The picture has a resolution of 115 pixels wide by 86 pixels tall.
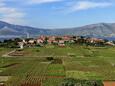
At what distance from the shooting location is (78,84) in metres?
Result: 23.0

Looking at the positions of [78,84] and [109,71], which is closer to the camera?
[78,84]

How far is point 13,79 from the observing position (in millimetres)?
30141

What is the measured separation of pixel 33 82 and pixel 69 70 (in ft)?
30.2

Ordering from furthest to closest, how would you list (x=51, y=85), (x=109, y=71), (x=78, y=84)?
(x=109, y=71) < (x=51, y=85) < (x=78, y=84)

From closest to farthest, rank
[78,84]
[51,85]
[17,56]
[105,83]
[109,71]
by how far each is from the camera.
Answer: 1. [78,84]
2. [51,85]
3. [105,83]
4. [109,71]
5. [17,56]

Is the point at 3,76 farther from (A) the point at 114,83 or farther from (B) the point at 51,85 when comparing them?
(A) the point at 114,83

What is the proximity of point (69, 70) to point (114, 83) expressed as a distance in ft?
30.7

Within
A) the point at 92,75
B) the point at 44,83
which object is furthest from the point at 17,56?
the point at 44,83

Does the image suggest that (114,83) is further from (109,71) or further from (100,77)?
(109,71)

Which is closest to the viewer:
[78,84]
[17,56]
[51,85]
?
[78,84]

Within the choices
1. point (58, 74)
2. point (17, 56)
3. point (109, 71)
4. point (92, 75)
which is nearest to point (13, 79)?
point (58, 74)

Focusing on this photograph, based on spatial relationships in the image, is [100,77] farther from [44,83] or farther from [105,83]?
[44,83]

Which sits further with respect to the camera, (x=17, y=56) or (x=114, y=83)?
(x=17, y=56)

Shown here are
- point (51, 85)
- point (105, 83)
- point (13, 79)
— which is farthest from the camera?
point (13, 79)
